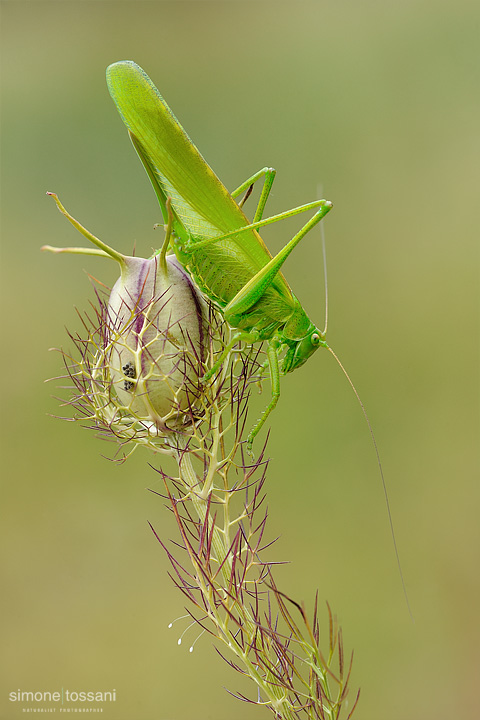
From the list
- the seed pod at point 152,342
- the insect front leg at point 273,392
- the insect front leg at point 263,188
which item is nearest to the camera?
the seed pod at point 152,342

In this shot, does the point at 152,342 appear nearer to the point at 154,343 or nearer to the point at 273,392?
the point at 154,343

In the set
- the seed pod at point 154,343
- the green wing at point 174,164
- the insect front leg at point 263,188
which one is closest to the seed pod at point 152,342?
the seed pod at point 154,343

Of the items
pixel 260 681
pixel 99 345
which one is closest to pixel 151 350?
pixel 99 345

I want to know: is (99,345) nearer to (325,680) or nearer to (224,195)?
(224,195)

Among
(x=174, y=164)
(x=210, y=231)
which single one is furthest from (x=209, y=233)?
(x=174, y=164)

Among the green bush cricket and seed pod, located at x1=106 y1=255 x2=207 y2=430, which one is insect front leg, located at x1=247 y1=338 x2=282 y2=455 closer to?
the green bush cricket

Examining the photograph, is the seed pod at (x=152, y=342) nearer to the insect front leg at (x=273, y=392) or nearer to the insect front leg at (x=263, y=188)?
the insect front leg at (x=273, y=392)
